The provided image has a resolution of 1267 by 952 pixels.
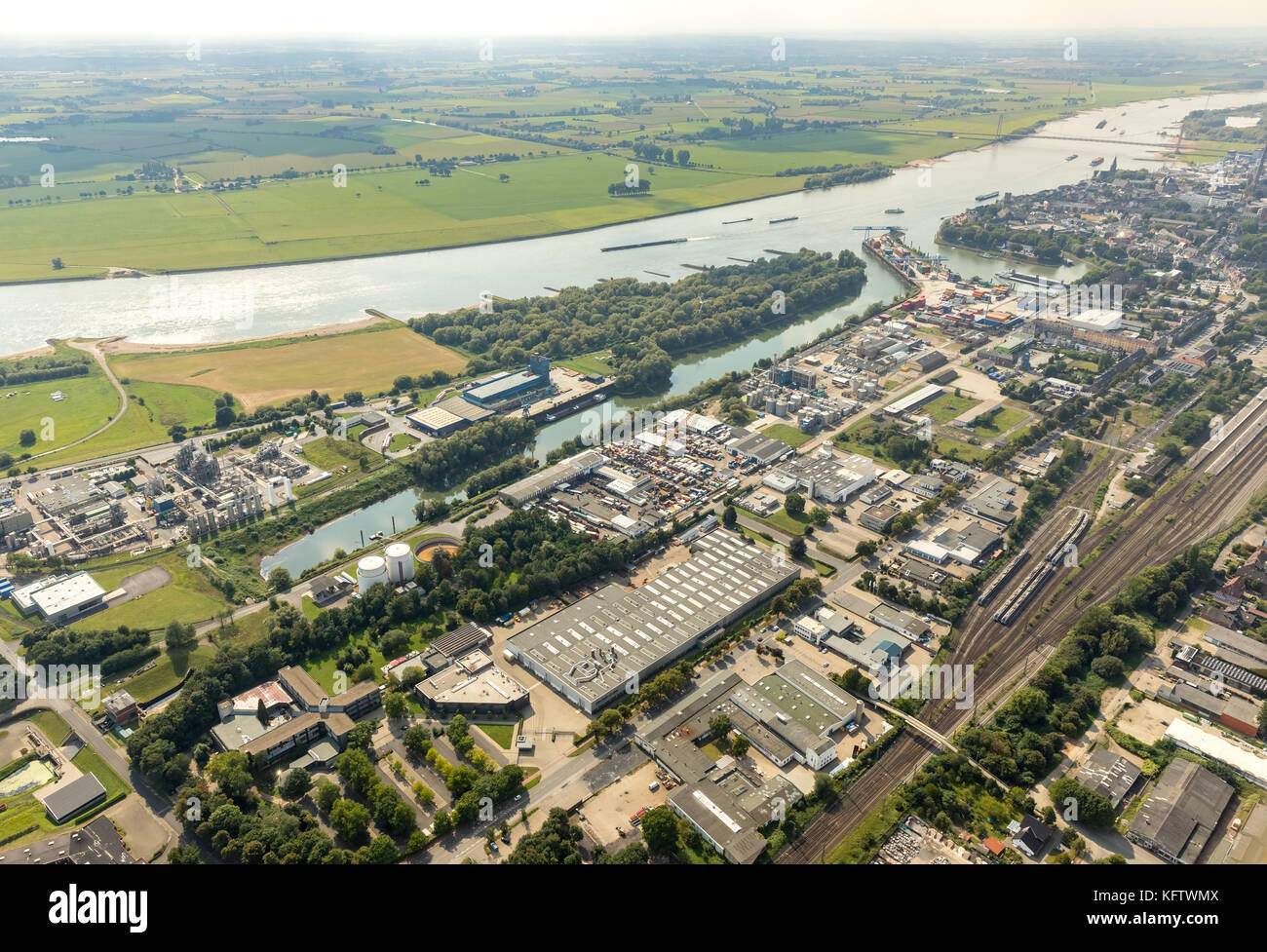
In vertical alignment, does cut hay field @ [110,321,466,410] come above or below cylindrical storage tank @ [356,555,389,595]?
above

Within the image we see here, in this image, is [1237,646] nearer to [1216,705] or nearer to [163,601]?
[1216,705]

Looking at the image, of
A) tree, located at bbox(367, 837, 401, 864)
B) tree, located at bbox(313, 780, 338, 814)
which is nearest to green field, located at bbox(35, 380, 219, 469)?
tree, located at bbox(313, 780, 338, 814)

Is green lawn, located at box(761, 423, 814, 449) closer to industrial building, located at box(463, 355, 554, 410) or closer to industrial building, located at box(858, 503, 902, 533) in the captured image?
industrial building, located at box(858, 503, 902, 533)

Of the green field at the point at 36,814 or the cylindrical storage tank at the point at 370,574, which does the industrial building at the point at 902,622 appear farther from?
the green field at the point at 36,814

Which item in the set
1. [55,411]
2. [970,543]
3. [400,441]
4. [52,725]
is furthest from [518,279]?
[52,725]

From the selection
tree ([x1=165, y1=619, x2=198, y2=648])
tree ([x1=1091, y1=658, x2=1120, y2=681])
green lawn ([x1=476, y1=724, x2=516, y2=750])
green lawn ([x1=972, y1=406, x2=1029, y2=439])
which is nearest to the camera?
green lawn ([x1=476, y1=724, x2=516, y2=750])

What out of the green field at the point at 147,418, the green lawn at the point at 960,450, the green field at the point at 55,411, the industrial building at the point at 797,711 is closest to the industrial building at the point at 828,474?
the green lawn at the point at 960,450
